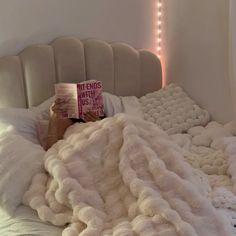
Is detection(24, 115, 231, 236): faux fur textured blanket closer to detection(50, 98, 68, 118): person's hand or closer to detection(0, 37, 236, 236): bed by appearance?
detection(0, 37, 236, 236): bed

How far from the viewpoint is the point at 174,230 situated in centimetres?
114

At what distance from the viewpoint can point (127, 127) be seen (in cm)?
149

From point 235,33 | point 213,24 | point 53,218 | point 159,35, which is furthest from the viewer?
point 159,35

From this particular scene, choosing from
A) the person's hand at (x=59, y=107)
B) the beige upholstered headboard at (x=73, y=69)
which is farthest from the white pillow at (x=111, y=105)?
the person's hand at (x=59, y=107)

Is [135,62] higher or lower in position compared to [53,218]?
higher

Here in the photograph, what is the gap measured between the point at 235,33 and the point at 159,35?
66cm

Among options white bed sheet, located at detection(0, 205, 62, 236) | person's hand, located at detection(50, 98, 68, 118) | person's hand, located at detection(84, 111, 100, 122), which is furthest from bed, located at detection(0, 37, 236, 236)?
person's hand, located at detection(84, 111, 100, 122)

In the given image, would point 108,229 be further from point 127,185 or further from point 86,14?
point 86,14

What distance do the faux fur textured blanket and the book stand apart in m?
0.42

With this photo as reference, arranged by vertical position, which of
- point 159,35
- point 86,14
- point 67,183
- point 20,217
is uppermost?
point 86,14

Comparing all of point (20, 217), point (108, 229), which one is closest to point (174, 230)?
point (108, 229)

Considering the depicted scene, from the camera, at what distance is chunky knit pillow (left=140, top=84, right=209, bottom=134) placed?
7.02 ft

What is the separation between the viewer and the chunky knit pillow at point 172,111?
2141 mm

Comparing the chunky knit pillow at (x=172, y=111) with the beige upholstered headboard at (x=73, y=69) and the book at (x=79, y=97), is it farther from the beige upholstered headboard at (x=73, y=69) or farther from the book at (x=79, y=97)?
the book at (x=79, y=97)
